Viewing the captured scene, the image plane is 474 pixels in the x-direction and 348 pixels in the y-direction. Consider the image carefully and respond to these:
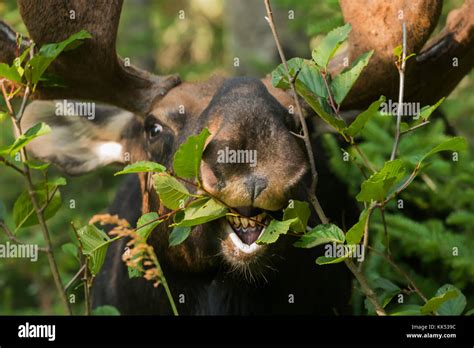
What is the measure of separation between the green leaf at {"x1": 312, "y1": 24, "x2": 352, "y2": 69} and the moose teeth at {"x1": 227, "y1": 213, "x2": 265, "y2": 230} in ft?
3.39

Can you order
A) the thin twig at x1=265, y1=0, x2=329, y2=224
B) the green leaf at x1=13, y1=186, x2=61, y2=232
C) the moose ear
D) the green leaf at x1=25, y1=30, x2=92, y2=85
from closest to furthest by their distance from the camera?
the thin twig at x1=265, y1=0, x2=329, y2=224, the green leaf at x1=25, y1=30, x2=92, y2=85, the green leaf at x1=13, y1=186, x2=61, y2=232, the moose ear

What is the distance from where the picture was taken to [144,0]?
60.3 ft

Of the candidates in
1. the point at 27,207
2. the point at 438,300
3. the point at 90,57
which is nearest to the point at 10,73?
the point at 27,207

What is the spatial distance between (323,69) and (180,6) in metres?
17.5

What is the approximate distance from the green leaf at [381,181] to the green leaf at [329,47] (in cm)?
82

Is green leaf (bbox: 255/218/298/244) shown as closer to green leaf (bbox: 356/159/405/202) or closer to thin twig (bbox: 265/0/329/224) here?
thin twig (bbox: 265/0/329/224)

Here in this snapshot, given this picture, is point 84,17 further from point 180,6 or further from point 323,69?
point 180,6

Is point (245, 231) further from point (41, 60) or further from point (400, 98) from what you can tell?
point (41, 60)

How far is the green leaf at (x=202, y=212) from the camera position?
5691mm

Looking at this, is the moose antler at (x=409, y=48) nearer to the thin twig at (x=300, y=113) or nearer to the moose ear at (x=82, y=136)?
the thin twig at (x=300, y=113)

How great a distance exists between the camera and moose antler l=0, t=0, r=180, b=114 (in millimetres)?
6789

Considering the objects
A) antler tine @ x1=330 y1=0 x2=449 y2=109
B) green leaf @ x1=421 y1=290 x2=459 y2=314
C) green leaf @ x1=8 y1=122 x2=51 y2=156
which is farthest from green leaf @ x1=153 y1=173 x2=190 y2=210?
antler tine @ x1=330 y1=0 x2=449 y2=109

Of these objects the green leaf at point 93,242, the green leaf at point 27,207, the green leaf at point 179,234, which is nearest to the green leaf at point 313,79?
the green leaf at point 179,234

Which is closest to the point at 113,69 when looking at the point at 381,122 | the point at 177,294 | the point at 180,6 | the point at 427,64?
the point at 177,294
